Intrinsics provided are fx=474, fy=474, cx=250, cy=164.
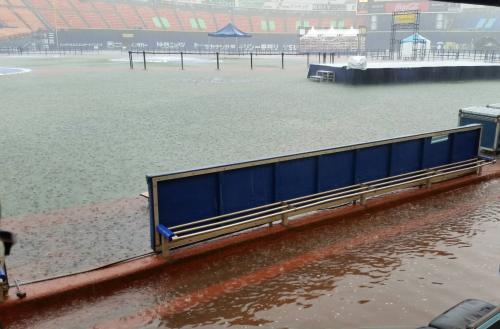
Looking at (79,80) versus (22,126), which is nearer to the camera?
(22,126)

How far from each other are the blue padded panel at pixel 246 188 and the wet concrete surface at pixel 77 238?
128 cm

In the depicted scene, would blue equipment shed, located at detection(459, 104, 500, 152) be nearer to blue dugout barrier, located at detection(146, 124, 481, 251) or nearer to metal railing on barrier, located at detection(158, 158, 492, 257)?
blue dugout barrier, located at detection(146, 124, 481, 251)

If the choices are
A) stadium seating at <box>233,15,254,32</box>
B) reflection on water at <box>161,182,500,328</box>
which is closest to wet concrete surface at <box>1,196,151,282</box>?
reflection on water at <box>161,182,500,328</box>

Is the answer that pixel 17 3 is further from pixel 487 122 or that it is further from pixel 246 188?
pixel 246 188

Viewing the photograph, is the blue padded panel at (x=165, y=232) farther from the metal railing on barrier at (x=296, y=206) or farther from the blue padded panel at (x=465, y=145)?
the blue padded panel at (x=465, y=145)

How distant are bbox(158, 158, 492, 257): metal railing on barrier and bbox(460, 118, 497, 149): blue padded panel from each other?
80.4 inches

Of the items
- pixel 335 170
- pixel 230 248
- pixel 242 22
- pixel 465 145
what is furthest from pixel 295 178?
pixel 242 22

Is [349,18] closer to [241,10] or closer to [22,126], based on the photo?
[241,10]

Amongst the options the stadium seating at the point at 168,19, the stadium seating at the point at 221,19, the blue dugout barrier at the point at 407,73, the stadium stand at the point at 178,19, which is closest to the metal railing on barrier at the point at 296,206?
the blue dugout barrier at the point at 407,73

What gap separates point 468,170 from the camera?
967cm

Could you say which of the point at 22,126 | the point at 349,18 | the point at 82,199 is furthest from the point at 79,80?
the point at 349,18

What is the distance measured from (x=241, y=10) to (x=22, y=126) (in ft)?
316

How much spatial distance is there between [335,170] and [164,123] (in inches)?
348

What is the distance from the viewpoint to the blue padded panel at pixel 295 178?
718cm
